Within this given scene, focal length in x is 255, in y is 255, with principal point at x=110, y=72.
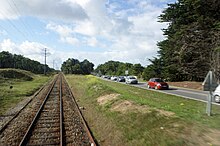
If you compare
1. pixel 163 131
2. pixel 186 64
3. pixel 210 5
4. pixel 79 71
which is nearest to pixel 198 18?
pixel 210 5

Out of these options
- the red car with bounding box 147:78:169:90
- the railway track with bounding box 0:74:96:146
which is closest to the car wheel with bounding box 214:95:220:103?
the railway track with bounding box 0:74:96:146

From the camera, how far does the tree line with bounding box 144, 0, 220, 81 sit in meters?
30.7

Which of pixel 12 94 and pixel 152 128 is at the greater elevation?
pixel 152 128

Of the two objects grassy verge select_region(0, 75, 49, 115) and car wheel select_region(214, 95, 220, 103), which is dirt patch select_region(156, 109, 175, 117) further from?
grassy verge select_region(0, 75, 49, 115)

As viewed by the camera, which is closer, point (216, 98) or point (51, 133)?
point (51, 133)

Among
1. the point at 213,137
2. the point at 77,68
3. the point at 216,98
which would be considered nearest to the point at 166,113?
the point at 213,137

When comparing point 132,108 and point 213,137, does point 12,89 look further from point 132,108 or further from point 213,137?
point 213,137

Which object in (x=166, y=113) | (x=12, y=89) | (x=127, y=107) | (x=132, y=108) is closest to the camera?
(x=166, y=113)

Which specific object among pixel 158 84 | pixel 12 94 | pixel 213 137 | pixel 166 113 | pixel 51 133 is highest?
pixel 158 84

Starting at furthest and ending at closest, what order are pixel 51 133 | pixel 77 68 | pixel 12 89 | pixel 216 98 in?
pixel 77 68 → pixel 12 89 → pixel 216 98 → pixel 51 133

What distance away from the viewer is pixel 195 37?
1300 inches

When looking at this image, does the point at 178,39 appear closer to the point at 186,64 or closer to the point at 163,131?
the point at 186,64

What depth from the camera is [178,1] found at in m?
41.5

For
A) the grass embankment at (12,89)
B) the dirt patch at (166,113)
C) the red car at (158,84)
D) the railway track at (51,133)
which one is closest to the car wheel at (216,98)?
the dirt patch at (166,113)
